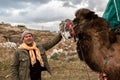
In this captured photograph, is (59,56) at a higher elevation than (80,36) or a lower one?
lower

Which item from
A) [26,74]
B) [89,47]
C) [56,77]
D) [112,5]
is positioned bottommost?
[56,77]

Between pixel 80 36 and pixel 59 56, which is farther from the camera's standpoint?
pixel 59 56

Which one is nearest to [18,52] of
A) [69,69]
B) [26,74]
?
[26,74]

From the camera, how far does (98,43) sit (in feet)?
18.7

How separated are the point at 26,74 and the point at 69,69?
997cm

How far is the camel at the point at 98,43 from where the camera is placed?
5.70m

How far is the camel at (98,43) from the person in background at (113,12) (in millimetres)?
754

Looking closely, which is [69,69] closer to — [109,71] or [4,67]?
[4,67]

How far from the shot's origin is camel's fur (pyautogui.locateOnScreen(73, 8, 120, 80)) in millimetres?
5703

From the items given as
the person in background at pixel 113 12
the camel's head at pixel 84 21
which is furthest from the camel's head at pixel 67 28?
the person in background at pixel 113 12

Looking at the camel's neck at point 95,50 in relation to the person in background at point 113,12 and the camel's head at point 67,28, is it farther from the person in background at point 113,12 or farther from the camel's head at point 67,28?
the person in background at point 113,12

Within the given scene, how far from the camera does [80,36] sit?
5.89 m

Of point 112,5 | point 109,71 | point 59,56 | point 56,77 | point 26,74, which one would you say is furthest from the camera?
point 59,56

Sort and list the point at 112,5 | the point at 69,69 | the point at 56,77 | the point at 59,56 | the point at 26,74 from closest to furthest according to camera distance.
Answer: the point at 112,5, the point at 26,74, the point at 56,77, the point at 69,69, the point at 59,56
